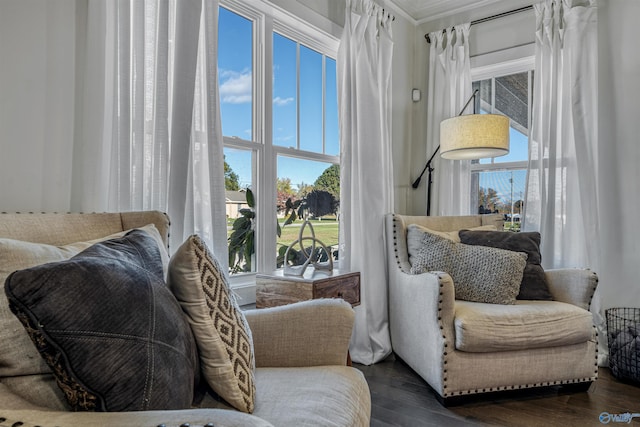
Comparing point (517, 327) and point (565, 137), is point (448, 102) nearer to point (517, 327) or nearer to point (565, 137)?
point (565, 137)

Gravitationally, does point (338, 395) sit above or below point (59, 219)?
below

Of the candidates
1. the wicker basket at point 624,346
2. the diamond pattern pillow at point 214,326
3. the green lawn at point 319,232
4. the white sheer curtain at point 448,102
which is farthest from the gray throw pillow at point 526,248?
the diamond pattern pillow at point 214,326

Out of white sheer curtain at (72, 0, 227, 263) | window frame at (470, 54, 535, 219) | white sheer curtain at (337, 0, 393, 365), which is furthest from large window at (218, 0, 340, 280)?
window frame at (470, 54, 535, 219)

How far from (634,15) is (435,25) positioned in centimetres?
140

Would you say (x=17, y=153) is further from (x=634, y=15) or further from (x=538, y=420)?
(x=634, y=15)

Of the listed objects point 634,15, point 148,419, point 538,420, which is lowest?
point 538,420

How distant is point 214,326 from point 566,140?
273 cm

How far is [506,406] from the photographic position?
6.59ft

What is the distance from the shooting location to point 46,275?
69 centimetres

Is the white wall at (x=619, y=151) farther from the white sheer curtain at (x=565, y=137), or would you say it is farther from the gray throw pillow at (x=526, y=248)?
the gray throw pillow at (x=526, y=248)

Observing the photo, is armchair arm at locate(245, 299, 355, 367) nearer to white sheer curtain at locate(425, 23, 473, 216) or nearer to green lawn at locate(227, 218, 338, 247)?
green lawn at locate(227, 218, 338, 247)

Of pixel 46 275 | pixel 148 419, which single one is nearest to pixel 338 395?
pixel 148 419

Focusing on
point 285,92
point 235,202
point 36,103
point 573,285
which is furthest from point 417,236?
point 36,103

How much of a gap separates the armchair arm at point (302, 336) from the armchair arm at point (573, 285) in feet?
5.22
